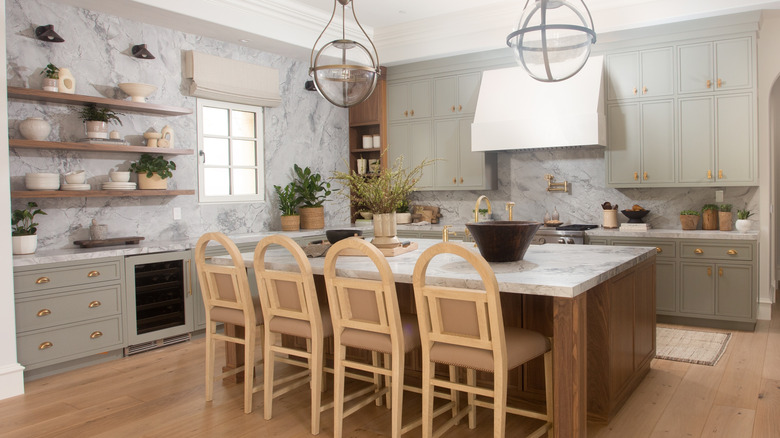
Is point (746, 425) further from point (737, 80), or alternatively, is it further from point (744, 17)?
point (744, 17)

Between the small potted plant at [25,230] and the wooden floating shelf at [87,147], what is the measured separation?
42 cm

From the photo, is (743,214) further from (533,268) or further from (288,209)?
(288,209)

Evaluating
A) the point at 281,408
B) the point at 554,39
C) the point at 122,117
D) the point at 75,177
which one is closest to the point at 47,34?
the point at 122,117

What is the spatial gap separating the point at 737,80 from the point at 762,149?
2.54ft

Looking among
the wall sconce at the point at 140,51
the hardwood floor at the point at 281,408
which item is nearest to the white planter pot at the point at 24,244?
the hardwood floor at the point at 281,408

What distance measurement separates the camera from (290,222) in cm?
612

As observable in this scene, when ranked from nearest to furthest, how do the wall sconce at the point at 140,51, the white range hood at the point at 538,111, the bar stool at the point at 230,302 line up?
the bar stool at the point at 230,302
the wall sconce at the point at 140,51
the white range hood at the point at 538,111

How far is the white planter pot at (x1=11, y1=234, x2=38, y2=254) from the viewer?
3982 mm

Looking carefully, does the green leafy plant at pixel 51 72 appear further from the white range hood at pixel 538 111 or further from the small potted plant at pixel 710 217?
the small potted plant at pixel 710 217

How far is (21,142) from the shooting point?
4.12 metres

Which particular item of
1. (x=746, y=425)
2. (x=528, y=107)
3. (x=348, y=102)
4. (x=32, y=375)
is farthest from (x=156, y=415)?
(x=528, y=107)

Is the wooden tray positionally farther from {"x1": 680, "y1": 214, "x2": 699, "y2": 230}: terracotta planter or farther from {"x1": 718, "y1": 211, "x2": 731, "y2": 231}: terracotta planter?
{"x1": 718, "y1": 211, "x2": 731, "y2": 231}: terracotta planter

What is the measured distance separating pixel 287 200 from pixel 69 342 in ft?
8.47

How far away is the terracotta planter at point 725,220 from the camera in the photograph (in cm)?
515
